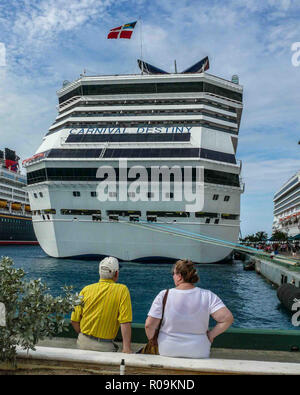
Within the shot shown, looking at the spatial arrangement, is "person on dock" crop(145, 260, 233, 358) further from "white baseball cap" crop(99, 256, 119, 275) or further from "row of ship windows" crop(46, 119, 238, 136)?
"row of ship windows" crop(46, 119, 238, 136)

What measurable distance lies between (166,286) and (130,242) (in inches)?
299

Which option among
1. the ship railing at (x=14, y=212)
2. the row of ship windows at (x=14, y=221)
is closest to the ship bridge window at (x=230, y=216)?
the row of ship windows at (x=14, y=221)

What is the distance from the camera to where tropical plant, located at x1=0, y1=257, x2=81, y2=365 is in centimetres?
326

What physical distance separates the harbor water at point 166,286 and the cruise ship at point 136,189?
171 centimetres

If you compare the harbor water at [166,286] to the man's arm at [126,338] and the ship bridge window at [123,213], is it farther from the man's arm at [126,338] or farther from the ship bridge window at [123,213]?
the man's arm at [126,338]

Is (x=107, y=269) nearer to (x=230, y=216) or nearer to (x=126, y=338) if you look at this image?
(x=126, y=338)

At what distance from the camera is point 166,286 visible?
19.2m

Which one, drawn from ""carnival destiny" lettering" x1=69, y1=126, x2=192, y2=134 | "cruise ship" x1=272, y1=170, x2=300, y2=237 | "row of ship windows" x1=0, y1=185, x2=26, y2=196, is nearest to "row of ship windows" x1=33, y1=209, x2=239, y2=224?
""carnival destiny" lettering" x1=69, y1=126, x2=192, y2=134

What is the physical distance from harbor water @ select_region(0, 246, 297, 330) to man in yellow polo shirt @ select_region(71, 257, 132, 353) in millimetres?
8286

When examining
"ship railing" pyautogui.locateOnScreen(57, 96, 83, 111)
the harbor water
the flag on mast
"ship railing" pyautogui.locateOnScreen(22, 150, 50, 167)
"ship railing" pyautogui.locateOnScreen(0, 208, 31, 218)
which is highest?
the flag on mast

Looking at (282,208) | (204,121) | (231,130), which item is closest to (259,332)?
(204,121)

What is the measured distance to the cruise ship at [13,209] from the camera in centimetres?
7550

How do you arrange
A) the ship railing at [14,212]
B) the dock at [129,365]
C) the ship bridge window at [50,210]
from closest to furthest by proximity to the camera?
1. the dock at [129,365]
2. the ship bridge window at [50,210]
3. the ship railing at [14,212]

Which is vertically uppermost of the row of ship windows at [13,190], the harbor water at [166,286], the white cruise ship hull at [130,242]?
the row of ship windows at [13,190]
